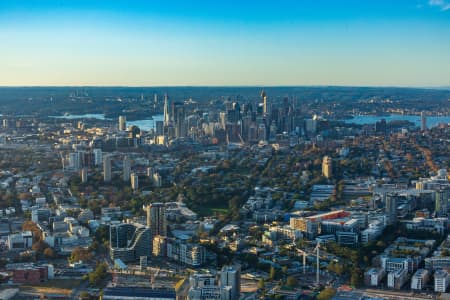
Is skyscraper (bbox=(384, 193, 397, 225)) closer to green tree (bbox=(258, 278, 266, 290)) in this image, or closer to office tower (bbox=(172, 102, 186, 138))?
green tree (bbox=(258, 278, 266, 290))

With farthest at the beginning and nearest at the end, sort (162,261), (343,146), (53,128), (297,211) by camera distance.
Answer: (53,128)
(343,146)
(297,211)
(162,261)

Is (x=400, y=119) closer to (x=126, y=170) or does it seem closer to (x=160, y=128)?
(x=160, y=128)

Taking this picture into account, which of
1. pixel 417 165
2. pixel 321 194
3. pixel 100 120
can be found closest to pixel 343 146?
pixel 417 165

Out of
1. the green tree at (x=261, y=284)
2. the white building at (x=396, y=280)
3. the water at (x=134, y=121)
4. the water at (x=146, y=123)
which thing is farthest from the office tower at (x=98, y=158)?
the water at (x=134, y=121)

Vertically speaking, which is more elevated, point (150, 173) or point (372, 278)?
point (150, 173)

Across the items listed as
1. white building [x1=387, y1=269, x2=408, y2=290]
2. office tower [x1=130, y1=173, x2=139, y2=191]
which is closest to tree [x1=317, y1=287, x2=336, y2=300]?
white building [x1=387, y1=269, x2=408, y2=290]

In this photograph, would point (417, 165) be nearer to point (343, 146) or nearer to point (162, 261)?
point (343, 146)

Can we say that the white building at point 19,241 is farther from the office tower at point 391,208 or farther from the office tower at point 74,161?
the office tower at point 74,161

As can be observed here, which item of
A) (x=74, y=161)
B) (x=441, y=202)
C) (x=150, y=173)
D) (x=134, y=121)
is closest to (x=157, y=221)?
(x=441, y=202)
